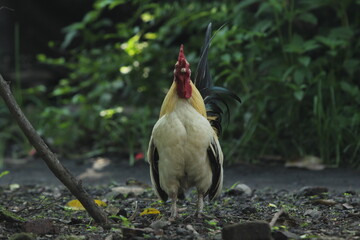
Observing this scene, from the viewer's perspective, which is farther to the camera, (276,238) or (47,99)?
(47,99)

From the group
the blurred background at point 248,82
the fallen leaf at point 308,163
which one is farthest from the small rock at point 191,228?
the fallen leaf at point 308,163

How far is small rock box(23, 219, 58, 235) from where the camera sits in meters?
3.04

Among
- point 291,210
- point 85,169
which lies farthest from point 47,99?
point 291,210

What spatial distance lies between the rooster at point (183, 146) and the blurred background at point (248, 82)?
79.9 inches

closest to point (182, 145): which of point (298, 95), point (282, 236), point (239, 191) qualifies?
point (282, 236)

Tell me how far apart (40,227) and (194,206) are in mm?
1522

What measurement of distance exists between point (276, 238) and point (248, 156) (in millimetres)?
3604

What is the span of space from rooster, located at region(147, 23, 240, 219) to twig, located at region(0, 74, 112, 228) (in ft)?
1.70

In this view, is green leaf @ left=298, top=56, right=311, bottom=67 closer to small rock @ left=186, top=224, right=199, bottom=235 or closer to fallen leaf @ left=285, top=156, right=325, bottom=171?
fallen leaf @ left=285, top=156, right=325, bottom=171

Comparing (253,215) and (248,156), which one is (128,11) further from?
(253,215)

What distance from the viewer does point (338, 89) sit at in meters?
6.19

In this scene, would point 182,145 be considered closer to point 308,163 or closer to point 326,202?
point 326,202

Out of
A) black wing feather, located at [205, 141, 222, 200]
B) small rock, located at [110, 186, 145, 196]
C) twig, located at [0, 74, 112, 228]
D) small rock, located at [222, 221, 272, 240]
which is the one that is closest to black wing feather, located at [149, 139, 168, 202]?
black wing feather, located at [205, 141, 222, 200]

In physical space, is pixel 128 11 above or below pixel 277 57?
above
